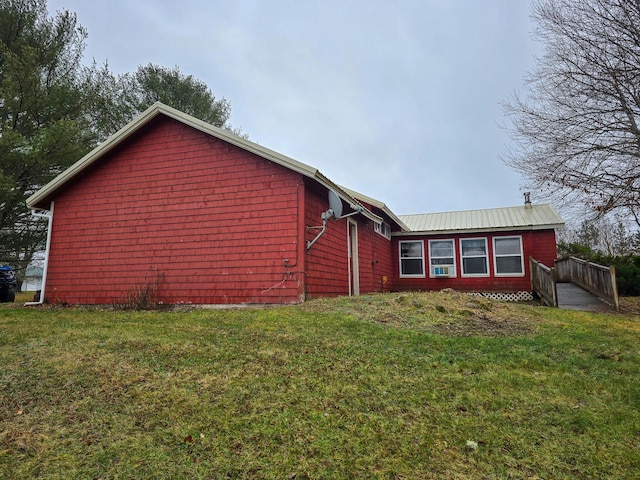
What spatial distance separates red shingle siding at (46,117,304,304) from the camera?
8469mm

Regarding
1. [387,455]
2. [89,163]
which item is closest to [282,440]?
[387,455]

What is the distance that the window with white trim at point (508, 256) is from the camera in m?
15.2

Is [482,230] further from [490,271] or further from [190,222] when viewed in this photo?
[190,222]

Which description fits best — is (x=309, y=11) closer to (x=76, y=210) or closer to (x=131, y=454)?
(x=76, y=210)

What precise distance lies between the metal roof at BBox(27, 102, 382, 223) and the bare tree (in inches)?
225

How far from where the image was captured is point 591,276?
36.0 ft

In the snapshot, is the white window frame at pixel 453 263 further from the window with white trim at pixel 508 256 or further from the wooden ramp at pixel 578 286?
the wooden ramp at pixel 578 286

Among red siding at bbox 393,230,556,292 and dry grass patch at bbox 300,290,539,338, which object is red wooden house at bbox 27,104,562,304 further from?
red siding at bbox 393,230,556,292

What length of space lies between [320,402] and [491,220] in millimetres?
14984

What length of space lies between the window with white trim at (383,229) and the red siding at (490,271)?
75 cm

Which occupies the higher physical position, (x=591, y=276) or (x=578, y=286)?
(x=591, y=276)

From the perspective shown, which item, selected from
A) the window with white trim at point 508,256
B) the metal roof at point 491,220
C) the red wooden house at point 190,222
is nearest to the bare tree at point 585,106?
the metal roof at point 491,220

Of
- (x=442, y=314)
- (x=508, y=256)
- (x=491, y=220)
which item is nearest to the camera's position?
(x=442, y=314)

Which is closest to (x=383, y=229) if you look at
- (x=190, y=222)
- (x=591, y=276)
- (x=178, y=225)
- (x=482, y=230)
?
(x=482, y=230)
